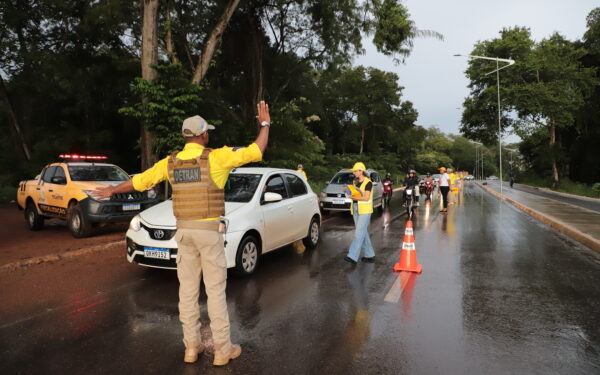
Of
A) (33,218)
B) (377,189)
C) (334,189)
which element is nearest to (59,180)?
(33,218)

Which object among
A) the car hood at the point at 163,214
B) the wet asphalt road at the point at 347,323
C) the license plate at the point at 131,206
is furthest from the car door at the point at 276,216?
the license plate at the point at 131,206

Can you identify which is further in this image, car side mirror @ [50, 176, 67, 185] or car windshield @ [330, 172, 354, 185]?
car windshield @ [330, 172, 354, 185]

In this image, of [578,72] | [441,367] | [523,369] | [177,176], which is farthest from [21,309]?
[578,72]

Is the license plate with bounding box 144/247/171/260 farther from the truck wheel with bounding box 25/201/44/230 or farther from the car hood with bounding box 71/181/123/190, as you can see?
the truck wheel with bounding box 25/201/44/230

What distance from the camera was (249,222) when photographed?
20.3 ft

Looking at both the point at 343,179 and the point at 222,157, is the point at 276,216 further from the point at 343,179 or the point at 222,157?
the point at 343,179

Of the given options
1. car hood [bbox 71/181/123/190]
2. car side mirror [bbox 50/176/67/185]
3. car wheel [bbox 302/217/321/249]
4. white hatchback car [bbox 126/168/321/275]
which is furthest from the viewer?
car side mirror [bbox 50/176/67/185]

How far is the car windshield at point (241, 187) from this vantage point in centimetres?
667

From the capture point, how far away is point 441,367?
333 centimetres

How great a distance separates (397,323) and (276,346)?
143 cm

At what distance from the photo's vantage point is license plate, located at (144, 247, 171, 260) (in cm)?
556

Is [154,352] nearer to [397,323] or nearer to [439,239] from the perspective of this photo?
[397,323]

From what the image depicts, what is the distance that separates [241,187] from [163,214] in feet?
4.84

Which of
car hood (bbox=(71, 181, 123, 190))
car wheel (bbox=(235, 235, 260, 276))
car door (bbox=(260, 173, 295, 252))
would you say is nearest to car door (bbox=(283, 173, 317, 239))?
car door (bbox=(260, 173, 295, 252))
